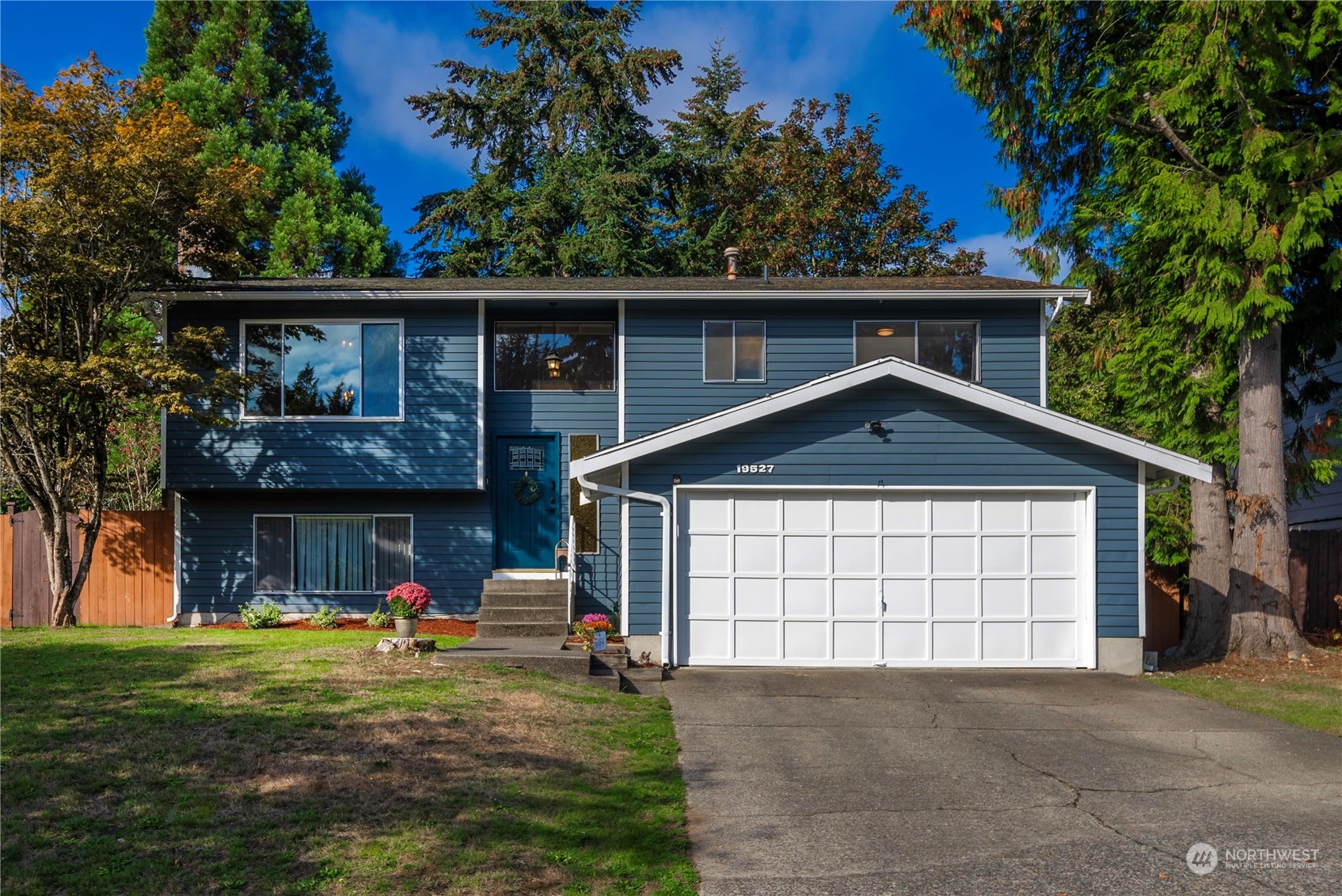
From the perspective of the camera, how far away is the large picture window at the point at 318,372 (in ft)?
49.5

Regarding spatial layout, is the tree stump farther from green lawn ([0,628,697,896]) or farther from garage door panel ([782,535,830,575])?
garage door panel ([782,535,830,575])

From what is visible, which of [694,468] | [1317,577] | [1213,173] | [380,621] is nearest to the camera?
[694,468]

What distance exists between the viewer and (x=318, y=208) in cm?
2866

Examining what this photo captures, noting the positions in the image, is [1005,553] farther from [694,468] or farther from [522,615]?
[522,615]

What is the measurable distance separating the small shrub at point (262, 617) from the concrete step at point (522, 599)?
134 inches

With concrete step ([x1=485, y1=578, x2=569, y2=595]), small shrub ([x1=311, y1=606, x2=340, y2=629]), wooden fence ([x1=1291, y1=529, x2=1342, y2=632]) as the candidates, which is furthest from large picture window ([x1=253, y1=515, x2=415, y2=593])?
wooden fence ([x1=1291, y1=529, x2=1342, y2=632])

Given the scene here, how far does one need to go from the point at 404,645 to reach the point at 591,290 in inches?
261

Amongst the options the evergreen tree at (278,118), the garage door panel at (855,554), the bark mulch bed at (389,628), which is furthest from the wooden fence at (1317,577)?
the evergreen tree at (278,118)

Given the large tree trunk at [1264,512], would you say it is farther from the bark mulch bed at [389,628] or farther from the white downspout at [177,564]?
the white downspout at [177,564]

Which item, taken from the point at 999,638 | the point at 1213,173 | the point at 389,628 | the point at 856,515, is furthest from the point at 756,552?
the point at 1213,173

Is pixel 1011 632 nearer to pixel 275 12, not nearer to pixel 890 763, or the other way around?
pixel 890 763

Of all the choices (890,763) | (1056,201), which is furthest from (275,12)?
(890,763)

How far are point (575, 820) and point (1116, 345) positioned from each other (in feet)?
46.1

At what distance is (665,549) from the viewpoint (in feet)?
39.9
